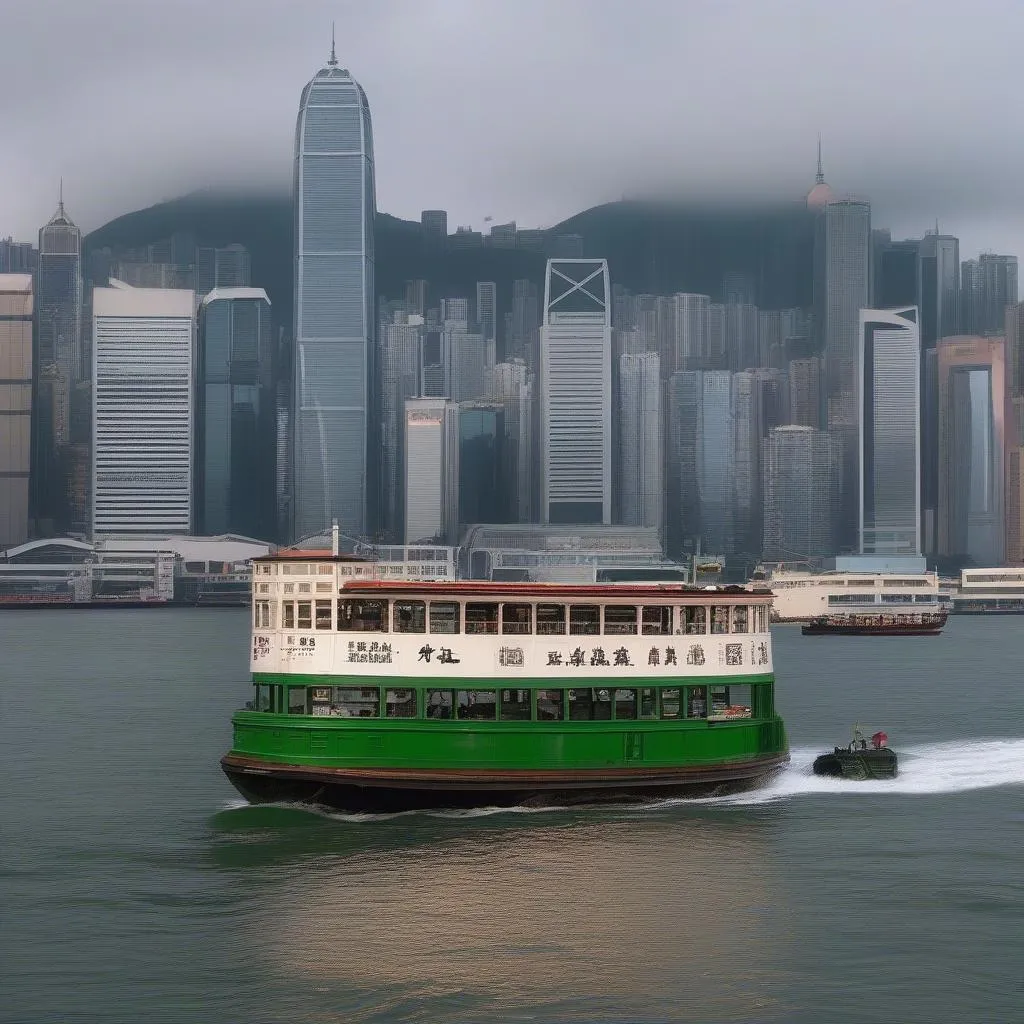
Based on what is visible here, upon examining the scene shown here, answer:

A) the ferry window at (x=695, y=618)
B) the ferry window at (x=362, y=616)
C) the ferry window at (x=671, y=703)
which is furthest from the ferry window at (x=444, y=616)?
the ferry window at (x=695, y=618)

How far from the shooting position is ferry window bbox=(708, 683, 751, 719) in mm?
34156

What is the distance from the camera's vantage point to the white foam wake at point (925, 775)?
3666 cm

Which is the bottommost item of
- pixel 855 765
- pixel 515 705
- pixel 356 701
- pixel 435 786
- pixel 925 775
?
pixel 925 775

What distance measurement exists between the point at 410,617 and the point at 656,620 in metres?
4.72

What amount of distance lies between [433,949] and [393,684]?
24.9 feet

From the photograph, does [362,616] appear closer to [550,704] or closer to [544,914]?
[550,704]

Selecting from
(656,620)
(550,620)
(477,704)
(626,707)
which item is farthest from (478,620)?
(656,620)

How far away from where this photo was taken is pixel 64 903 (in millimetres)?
27438

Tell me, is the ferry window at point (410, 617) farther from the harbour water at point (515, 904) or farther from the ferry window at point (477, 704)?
the harbour water at point (515, 904)

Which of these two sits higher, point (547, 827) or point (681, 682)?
point (681, 682)

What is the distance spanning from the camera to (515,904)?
27109mm

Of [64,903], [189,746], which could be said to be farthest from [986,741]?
[64,903]

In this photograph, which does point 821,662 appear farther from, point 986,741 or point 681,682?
point 681,682

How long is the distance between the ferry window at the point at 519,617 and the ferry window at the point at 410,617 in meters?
1.49
